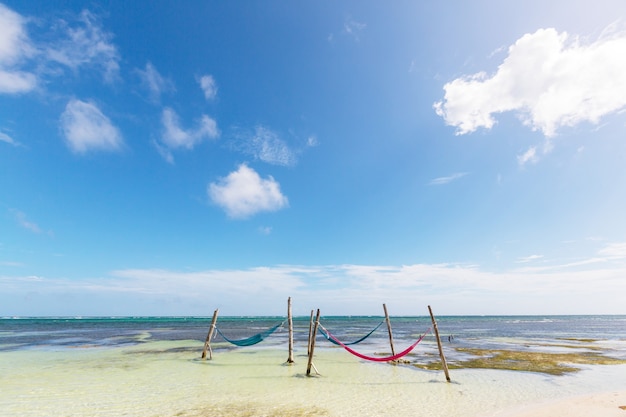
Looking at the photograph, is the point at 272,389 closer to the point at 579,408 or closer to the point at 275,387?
the point at 275,387

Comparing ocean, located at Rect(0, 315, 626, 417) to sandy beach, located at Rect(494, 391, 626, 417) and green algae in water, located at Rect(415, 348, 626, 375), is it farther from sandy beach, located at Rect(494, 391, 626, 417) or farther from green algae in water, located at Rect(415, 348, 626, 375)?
sandy beach, located at Rect(494, 391, 626, 417)

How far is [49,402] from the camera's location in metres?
9.25

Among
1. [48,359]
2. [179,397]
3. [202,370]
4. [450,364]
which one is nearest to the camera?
[179,397]

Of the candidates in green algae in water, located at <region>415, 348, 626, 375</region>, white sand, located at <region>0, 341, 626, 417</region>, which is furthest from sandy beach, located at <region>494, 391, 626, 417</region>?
green algae in water, located at <region>415, 348, 626, 375</region>

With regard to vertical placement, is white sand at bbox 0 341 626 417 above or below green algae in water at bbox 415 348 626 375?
above

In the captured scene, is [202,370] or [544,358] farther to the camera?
[544,358]

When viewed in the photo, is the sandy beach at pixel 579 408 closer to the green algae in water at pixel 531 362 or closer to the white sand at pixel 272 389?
the white sand at pixel 272 389

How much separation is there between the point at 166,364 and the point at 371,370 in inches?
383

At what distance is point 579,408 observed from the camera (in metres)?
8.41

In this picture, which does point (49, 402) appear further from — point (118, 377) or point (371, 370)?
point (371, 370)

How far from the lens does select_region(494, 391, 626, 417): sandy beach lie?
7980 millimetres

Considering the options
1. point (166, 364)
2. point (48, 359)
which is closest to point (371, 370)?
point (166, 364)

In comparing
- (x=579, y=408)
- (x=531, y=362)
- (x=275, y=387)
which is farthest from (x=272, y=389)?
(x=531, y=362)

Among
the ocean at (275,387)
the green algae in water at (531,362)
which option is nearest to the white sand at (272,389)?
the ocean at (275,387)
